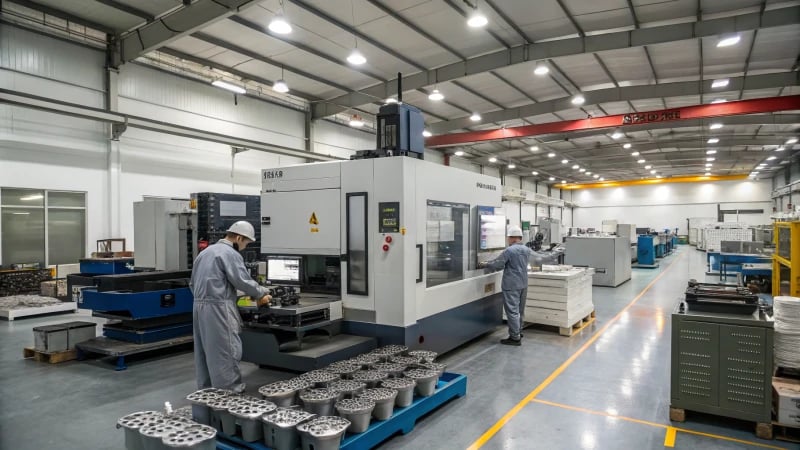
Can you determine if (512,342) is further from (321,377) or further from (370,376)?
(321,377)

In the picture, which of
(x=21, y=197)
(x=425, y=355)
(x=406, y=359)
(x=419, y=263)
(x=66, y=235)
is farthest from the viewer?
(x=66, y=235)

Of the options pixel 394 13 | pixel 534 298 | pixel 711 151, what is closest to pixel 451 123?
pixel 394 13

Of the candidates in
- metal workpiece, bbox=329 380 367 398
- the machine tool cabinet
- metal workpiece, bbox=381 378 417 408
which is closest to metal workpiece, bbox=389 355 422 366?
metal workpiece, bbox=381 378 417 408

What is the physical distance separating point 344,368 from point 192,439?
1.52m

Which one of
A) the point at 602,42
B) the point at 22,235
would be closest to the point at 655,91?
the point at 602,42

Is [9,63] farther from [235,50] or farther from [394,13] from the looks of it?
[394,13]

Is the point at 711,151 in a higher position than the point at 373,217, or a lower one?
higher

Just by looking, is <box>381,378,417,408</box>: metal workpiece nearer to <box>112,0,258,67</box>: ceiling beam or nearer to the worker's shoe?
the worker's shoe

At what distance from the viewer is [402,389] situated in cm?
347

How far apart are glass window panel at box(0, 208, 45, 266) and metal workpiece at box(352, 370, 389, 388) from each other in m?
8.14

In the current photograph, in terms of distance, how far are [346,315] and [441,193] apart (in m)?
1.82

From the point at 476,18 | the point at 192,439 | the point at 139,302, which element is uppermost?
the point at 476,18

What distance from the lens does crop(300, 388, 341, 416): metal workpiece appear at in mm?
3131

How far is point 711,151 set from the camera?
20172mm
